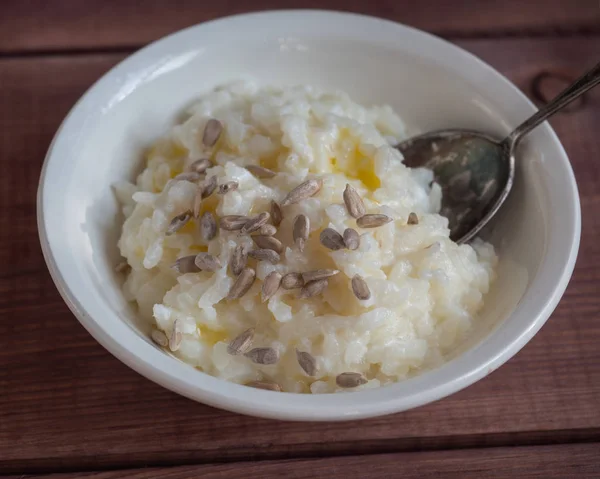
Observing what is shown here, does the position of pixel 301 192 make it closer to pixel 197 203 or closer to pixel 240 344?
pixel 197 203

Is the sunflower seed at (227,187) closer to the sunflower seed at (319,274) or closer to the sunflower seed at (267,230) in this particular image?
the sunflower seed at (267,230)

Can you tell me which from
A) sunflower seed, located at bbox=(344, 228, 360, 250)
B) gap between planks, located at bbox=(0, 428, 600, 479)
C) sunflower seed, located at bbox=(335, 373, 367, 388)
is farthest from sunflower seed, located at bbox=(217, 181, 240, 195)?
gap between planks, located at bbox=(0, 428, 600, 479)

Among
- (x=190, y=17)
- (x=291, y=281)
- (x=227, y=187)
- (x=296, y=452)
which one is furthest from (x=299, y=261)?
(x=190, y=17)

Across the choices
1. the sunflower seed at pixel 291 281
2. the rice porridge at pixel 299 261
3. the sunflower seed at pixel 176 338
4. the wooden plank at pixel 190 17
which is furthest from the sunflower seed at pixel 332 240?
the wooden plank at pixel 190 17

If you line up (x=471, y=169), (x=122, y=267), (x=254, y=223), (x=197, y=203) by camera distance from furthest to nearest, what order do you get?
1. (x=471, y=169)
2. (x=122, y=267)
3. (x=197, y=203)
4. (x=254, y=223)

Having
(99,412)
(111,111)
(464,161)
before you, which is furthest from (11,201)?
(464,161)

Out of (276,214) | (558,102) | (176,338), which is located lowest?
(176,338)
